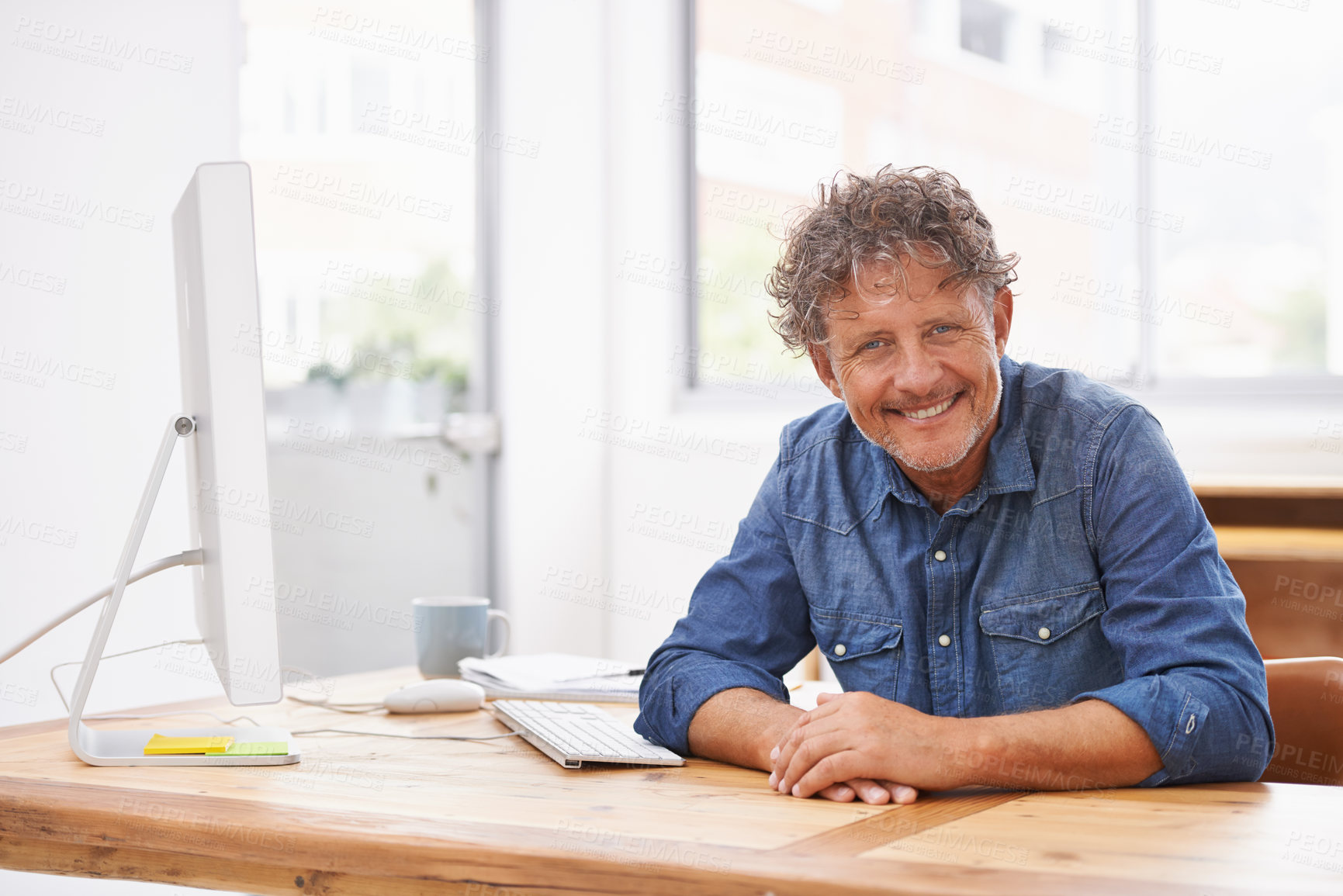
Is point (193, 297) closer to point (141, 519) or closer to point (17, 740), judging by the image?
point (141, 519)

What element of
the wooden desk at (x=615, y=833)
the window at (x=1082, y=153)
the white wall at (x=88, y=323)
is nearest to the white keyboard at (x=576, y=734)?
the wooden desk at (x=615, y=833)

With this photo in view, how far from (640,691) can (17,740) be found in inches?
29.8

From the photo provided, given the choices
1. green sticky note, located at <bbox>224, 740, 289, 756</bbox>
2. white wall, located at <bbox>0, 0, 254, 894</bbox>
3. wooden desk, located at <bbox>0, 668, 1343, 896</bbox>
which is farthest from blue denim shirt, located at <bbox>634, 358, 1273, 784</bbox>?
white wall, located at <bbox>0, 0, 254, 894</bbox>

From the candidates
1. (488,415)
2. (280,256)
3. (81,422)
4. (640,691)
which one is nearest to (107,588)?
(640,691)

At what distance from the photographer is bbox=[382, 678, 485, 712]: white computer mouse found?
1599 millimetres

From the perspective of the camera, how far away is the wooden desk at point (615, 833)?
2.81ft

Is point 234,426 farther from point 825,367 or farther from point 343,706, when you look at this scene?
point 825,367

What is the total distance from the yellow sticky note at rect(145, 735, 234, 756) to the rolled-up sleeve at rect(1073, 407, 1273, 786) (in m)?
0.93

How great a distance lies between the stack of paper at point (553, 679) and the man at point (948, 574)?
251 millimetres

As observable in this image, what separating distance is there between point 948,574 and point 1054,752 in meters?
0.37

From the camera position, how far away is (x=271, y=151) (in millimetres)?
2834

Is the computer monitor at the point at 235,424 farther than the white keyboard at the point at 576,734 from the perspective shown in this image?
No

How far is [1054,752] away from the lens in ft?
3.67

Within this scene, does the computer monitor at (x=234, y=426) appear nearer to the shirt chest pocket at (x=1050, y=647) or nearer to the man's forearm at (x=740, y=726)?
the man's forearm at (x=740, y=726)
